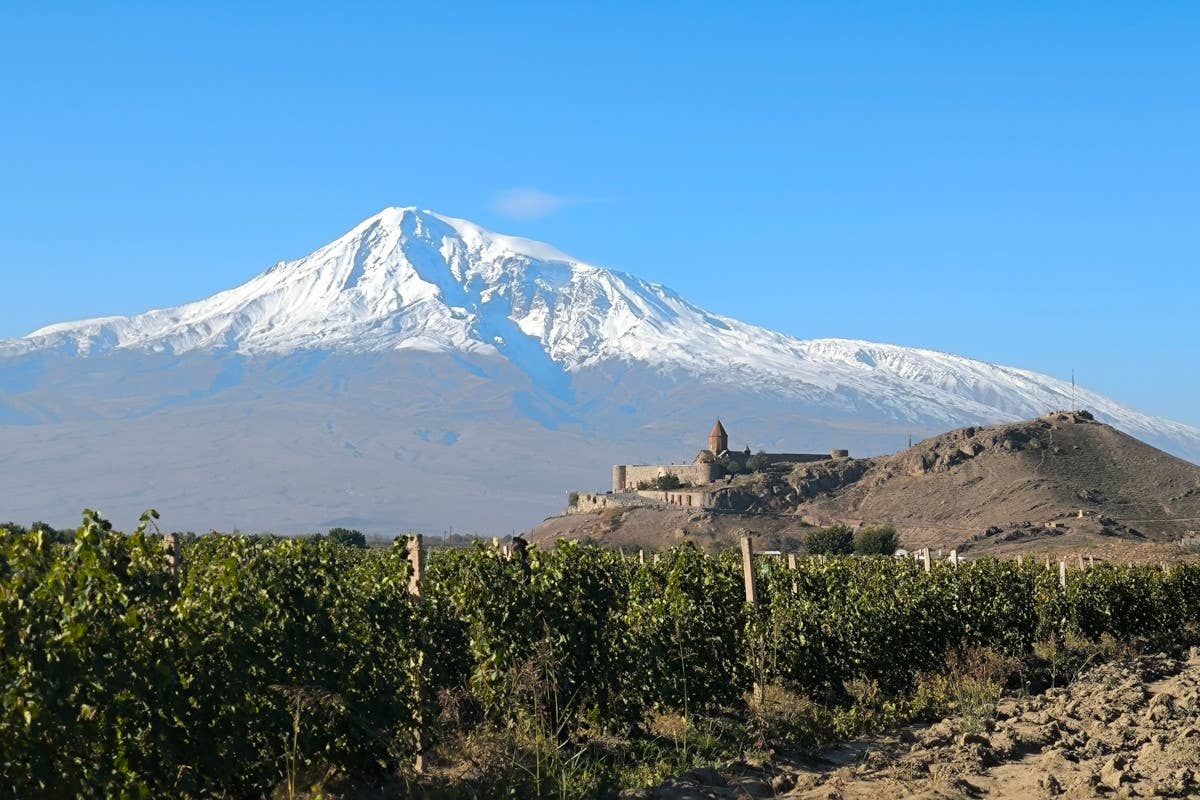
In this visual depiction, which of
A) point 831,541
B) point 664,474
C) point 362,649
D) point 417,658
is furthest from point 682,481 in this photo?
point 362,649

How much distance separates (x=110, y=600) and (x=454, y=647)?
4.18 m

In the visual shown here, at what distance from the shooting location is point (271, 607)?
916 cm

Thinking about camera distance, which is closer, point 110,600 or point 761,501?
point 110,600

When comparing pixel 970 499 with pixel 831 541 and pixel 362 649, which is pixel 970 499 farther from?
pixel 362 649

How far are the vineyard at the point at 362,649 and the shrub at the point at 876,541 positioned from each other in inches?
1762

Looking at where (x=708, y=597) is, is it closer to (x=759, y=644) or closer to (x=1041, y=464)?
(x=759, y=644)

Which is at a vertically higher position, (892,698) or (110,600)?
(110,600)

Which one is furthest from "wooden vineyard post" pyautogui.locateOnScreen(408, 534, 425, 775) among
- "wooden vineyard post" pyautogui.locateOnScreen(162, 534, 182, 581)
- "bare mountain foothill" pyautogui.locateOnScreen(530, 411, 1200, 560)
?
"bare mountain foothill" pyautogui.locateOnScreen(530, 411, 1200, 560)

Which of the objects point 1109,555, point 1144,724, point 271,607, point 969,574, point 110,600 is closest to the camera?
point 110,600

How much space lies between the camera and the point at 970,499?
7919 cm

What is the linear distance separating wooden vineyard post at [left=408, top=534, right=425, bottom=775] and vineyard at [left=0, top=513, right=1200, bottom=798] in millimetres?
37

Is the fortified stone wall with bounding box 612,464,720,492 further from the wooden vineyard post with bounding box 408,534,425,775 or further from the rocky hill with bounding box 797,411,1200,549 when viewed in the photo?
the wooden vineyard post with bounding box 408,534,425,775

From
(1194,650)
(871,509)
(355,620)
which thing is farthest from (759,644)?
(871,509)

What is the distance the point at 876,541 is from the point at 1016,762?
52.3m
